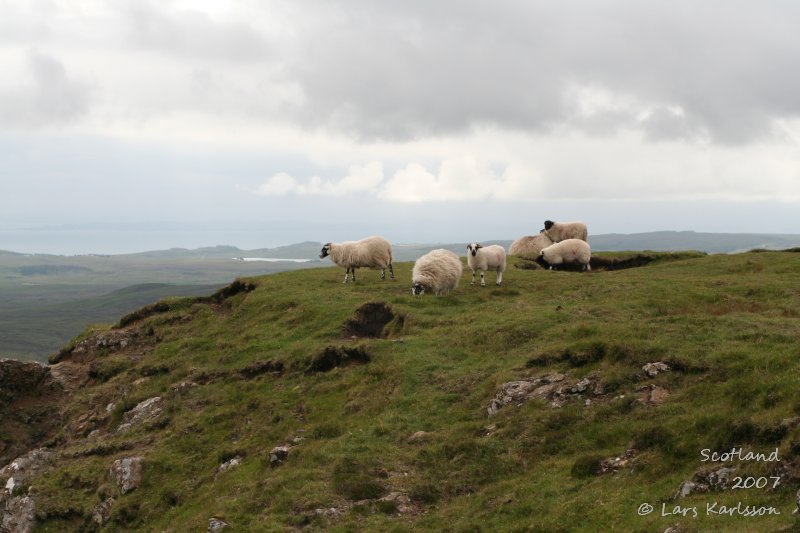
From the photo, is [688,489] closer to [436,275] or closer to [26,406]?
[436,275]

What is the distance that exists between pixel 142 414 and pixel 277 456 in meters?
9.25

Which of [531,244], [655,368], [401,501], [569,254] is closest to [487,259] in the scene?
[569,254]

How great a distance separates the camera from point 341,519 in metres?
15.1

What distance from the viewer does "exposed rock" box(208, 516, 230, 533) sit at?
1586cm

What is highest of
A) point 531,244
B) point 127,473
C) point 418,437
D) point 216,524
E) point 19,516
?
point 531,244

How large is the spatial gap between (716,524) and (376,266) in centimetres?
2753

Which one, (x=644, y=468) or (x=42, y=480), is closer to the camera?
(x=644, y=468)

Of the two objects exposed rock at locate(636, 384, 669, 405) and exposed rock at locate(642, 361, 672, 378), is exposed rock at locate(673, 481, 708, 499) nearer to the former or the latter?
exposed rock at locate(636, 384, 669, 405)

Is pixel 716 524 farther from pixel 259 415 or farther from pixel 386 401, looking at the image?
pixel 259 415

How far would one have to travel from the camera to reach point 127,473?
21062mm

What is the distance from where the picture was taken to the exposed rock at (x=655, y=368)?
17.5 metres

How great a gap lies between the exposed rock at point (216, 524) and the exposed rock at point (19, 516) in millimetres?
8599

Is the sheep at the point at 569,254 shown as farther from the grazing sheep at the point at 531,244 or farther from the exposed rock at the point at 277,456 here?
the exposed rock at the point at 277,456

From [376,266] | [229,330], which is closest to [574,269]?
[376,266]
